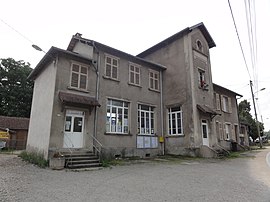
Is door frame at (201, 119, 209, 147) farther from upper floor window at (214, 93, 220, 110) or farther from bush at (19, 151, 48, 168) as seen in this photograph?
bush at (19, 151, 48, 168)

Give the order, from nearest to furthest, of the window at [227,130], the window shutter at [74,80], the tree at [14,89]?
the window shutter at [74,80]
the window at [227,130]
the tree at [14,89]

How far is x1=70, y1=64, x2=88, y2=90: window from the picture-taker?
12.0 metres

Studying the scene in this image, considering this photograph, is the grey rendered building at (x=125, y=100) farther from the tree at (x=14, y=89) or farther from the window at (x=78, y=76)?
the tree at (x=14, y=89)

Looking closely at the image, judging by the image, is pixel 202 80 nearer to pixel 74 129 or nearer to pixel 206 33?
pixel 206 33

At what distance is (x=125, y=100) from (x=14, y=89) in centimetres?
2673

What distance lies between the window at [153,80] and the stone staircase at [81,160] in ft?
25.4

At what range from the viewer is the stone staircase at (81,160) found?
9.54 metres

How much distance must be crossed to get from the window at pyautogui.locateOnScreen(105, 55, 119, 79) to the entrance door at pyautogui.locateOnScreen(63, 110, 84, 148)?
11.5 ft

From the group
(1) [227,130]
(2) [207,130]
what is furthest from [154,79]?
(1) [227,130]

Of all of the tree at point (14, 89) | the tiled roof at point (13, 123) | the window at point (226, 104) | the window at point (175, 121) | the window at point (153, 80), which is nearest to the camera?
the window at point (175, 121)

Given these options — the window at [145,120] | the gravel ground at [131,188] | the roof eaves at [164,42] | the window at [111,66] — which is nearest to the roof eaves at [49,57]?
the window at [111,66]

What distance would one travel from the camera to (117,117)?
13.6 m

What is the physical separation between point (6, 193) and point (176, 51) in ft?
50.0

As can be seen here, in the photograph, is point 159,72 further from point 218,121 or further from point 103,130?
point 218,121
